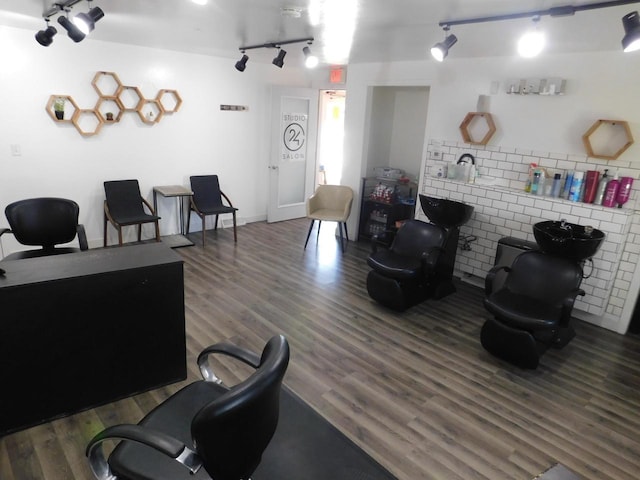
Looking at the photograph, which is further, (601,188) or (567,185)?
(567,185)

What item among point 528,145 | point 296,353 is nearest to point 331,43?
point 528,145

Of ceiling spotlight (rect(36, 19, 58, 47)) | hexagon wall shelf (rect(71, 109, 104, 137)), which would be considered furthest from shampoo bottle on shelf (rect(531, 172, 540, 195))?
hexagon wall shelf (rect(71, 109, 104, 137))

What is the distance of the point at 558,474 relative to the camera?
2.04m

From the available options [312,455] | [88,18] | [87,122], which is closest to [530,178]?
[312,455]

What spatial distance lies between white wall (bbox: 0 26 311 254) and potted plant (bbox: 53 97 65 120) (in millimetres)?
101

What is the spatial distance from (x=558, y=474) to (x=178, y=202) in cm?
495

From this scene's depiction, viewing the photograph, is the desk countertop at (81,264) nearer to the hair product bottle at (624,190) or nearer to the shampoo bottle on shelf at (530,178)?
the shampoo bottle on shelf at (530,178)

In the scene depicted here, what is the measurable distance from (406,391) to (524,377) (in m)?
0.89

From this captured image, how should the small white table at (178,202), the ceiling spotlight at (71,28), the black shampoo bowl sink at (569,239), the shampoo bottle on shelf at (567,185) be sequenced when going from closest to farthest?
1. the ceiling spotlight at (71,28)
2. the black shampoo bowl sink at (569,239)
3. the shampoo bottle on shelf at (567,185)
4. the small white table at (178,202)

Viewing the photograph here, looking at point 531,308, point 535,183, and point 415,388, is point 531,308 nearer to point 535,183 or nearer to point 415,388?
point 415,388

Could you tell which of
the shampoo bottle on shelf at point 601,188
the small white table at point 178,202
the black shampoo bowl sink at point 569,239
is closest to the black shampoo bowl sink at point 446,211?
the black shampoo bowl sink at point 569,239

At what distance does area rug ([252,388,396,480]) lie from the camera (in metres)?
2.02

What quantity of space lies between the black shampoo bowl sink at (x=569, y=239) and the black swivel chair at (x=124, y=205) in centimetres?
395

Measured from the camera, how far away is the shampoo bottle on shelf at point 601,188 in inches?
134
